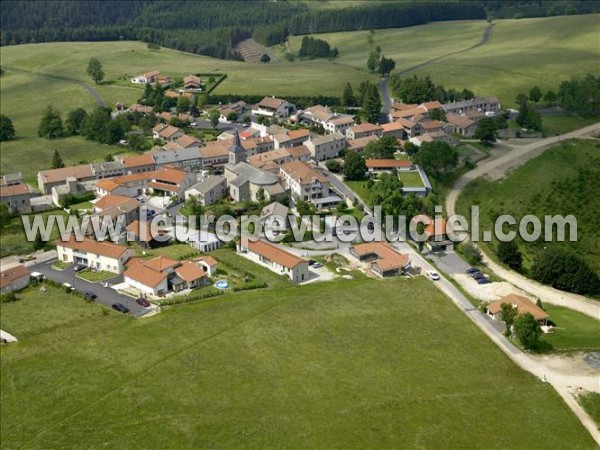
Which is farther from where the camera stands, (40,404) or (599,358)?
(599,358)

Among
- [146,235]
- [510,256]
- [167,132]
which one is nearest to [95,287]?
[146,235]

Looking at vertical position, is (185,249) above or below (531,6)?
below

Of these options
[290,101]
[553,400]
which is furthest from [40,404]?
[290,101]

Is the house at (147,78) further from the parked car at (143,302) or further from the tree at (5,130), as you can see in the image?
the parked car at (143,302)

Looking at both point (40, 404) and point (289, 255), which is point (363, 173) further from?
point (40, 404)

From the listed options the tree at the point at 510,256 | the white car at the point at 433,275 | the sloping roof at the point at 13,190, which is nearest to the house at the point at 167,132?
the sloping roof at the point at 13,190

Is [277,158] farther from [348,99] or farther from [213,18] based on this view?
[213,18]
